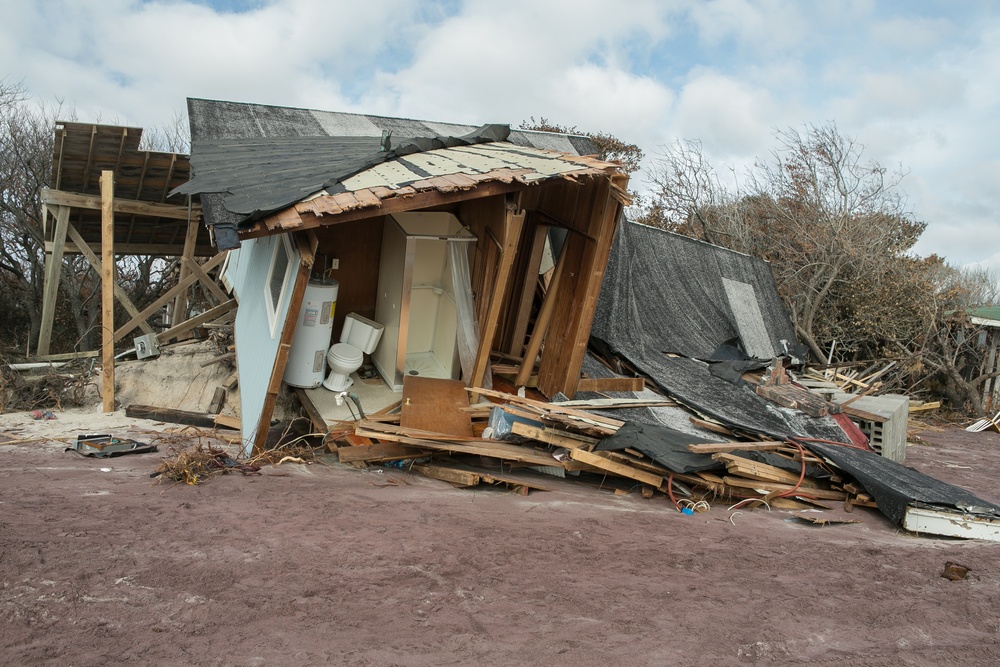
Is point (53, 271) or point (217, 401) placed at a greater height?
point (53, 271)

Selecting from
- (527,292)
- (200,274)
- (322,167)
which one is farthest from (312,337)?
(200,274)

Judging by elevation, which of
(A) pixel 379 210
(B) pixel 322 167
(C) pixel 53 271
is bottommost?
(C) pixel 53 271

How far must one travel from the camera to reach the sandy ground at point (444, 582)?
3.42 metres

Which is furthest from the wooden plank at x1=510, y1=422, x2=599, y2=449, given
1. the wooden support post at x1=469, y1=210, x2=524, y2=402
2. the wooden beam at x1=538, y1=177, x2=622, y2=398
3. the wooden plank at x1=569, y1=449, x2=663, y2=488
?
the wooden beam at x1=538, y1=177, x2=622, y2=398

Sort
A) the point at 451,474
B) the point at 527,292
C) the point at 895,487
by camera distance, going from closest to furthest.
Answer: the point at 895,487, the point at 451,474, the point at 527,292

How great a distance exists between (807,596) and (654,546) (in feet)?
3.43

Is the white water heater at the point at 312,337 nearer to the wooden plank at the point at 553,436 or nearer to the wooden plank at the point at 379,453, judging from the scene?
the wooden plank at the point at 379,453

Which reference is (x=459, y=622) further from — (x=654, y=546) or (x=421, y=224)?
(x=421, y=224)

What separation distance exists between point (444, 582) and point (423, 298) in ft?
17.3

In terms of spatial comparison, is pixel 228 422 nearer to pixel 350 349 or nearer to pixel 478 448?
pixel 350 349

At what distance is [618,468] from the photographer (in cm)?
648

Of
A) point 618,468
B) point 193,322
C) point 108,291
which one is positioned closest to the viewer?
point 618,468

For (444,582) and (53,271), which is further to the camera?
(53,271)

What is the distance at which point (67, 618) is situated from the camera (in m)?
3.38
